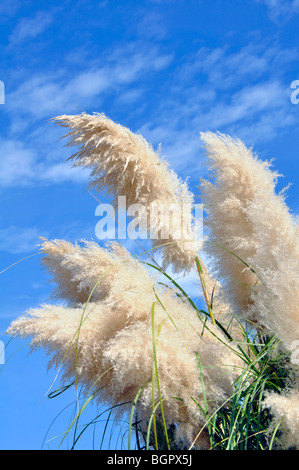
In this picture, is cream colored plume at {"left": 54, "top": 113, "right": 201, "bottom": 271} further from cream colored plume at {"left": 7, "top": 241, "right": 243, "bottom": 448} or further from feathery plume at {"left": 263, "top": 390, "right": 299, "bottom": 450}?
feathery plume at {"left": 263, "top": 390, "right": 299, "bottom": 450}

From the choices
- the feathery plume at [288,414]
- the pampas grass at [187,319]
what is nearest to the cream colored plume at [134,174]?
the pampas grass at [187,319]

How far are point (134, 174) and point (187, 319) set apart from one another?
769mm

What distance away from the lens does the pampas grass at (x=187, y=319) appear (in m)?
1.79

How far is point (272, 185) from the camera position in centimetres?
228

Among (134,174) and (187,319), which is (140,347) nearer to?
(187,319)

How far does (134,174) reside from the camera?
2.37m

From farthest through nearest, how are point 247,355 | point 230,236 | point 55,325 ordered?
point 230,236, point 247,355, point 55,325

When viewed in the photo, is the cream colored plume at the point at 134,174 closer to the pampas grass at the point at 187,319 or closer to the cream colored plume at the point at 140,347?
the pampas grass at the point at 187,319

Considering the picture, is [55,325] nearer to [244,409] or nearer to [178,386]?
[178,386]

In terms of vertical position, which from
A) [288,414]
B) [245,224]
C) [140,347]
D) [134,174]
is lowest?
[288,414]

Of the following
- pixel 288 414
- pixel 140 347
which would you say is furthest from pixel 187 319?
pixel 288 414

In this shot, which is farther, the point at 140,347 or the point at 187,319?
the point at 187,319
